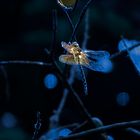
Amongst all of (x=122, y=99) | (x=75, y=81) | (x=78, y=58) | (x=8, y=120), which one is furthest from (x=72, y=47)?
(x=8, y=120)

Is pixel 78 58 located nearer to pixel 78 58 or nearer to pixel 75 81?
pixel 78 58

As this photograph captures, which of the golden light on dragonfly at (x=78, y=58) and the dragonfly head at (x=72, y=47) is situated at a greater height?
the dragonfly head at (x=72, y=47)

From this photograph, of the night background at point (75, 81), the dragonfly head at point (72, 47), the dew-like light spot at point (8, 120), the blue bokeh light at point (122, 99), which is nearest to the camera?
the dragonfly head at point (72, 47)

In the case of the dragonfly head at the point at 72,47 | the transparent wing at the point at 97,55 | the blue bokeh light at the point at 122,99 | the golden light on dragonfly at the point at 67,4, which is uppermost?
the golden light on dragonfly at the point at 67,4

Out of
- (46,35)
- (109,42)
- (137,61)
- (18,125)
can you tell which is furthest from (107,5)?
(137,61)

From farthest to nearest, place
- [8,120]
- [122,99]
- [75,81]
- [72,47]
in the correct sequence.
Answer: [8,120] < [75,81] < [122,99] < [72,47]

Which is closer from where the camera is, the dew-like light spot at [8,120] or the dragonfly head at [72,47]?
the dragonfly head at [72,47]

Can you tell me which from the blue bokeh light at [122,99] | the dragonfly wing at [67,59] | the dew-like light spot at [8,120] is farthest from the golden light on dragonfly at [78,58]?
the dew-like light spot at [8,120]

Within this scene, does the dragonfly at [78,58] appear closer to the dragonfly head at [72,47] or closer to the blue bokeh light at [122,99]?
the dragonfly head at [72,47]

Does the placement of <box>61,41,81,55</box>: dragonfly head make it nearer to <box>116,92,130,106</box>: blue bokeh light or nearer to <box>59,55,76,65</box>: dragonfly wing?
<box>59,55,76,65</box>: dragonfly wing
